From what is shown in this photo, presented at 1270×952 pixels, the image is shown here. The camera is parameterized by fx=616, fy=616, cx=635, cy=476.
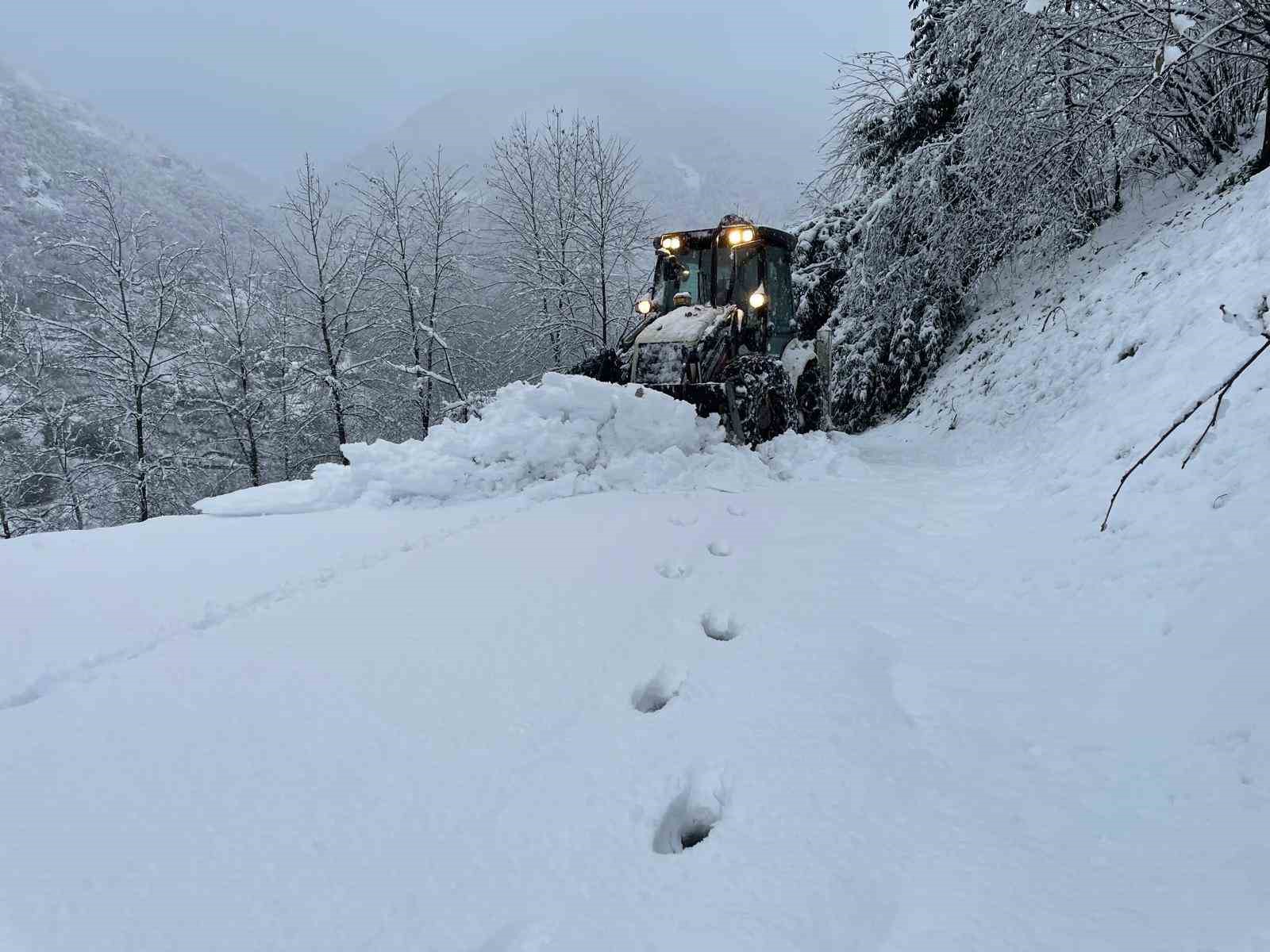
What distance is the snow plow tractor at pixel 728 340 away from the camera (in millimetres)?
6633

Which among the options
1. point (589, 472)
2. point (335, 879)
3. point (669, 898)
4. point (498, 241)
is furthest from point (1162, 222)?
point (498, 241)

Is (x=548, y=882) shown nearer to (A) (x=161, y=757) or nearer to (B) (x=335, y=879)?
(B) (x=335, y=879)

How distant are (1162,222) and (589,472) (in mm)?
6652

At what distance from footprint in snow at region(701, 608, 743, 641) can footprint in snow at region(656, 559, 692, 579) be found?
49 centimetres

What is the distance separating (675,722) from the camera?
2.37 meters

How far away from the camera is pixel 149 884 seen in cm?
163

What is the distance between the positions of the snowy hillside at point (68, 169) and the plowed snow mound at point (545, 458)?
30.1 metres

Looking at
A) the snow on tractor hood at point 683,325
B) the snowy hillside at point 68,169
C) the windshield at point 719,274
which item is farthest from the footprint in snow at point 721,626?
the snowy hillside at point 68,169

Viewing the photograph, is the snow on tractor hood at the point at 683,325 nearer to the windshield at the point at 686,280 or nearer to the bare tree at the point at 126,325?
the windshield at the point at 686,280

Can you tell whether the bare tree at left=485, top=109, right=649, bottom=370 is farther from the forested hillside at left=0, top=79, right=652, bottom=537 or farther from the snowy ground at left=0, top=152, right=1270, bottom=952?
the snowy ground at left=0, top=152, right=1270, bottom=952

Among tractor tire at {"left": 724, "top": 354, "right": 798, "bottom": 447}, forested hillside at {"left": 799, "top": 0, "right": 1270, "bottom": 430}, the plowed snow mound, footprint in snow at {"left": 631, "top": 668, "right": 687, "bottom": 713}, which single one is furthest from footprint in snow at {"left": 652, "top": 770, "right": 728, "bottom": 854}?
forested hillside at {"left": 799, "top": 0, "right": 1270, "bottom": 430}

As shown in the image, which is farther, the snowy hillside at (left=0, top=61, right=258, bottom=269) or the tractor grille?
the snowy hillside at (left=0, top=61, right=258, bottom=269)

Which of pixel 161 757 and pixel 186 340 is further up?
pixel 186 340

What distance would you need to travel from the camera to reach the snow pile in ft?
16.9
